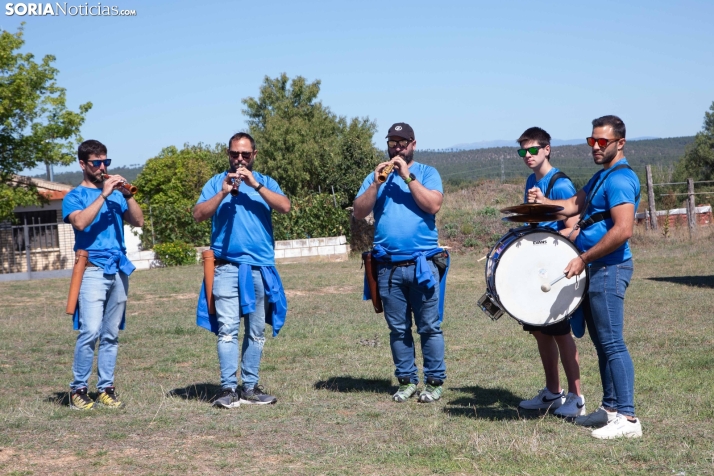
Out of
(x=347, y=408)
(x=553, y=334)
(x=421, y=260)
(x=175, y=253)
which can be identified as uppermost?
(x=421, y=260)

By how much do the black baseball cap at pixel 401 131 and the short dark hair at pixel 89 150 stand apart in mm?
2416

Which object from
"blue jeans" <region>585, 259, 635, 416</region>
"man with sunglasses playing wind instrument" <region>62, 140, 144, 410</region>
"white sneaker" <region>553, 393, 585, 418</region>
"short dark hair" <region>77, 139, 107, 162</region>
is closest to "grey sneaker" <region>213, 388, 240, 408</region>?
"man with sunglasses playing wind instrument" <region>62, 140, 144, 410</region>

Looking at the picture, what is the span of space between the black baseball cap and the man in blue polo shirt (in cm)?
101

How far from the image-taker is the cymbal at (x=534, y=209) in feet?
17.8

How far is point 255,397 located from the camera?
22.1 feet

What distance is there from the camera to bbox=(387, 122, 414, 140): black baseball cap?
668 cm

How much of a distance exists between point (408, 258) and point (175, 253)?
19967 millimetres

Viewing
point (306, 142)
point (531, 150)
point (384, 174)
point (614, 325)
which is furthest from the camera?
point (306, 142)

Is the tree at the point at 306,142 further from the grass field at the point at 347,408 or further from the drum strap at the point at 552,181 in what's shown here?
the drum strap at the point at 552,181

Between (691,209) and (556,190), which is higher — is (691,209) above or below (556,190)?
below

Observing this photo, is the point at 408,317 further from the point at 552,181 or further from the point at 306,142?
the point at 306,142

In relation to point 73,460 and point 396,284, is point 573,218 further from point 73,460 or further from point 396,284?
point 73,460

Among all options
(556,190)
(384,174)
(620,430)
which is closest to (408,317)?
(384,174)

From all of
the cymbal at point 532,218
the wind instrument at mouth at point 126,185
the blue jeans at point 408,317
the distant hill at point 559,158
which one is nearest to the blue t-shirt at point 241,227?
the wind instrument at mouth at point 126,185
